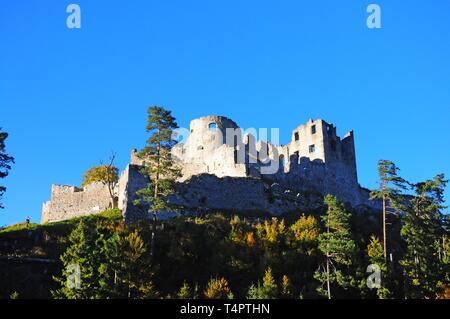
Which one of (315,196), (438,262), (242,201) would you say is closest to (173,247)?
(242,201)

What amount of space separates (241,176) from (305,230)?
12.9 m

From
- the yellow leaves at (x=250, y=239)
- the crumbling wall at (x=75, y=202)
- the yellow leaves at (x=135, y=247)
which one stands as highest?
the crumbling wall at (x=75, y=202)

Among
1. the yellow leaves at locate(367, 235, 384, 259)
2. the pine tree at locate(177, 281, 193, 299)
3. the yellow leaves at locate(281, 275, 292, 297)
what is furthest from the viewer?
the yellow leaves at locate(367, 235, 384, 259)

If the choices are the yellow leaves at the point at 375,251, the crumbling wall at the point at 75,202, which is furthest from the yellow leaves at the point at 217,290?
the crumbling wall at the point at 75,202

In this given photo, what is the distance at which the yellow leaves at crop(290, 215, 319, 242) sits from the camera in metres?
49.8

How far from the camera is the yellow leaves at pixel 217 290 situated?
1585 inches

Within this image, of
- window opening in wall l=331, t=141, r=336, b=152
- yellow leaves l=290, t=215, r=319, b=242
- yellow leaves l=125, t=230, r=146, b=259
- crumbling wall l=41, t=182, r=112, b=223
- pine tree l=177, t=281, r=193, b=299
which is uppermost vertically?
window opening in wall l=331, t=141, r=336, b=152

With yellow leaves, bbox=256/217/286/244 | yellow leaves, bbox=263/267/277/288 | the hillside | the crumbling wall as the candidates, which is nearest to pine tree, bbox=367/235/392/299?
the hillside

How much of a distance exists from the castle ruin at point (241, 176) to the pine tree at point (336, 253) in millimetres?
14452

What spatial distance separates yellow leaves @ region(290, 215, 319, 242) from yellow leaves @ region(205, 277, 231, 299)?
31.3ft

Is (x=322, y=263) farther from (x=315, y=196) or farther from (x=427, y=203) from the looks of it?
(x=315, y=196)

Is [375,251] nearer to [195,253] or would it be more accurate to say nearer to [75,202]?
[195,253]

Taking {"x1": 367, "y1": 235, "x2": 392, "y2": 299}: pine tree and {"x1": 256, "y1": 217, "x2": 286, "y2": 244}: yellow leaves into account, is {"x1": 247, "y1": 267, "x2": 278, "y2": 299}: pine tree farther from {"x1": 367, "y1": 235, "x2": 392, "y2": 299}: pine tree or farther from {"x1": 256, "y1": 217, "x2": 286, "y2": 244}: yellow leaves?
{"x1": 367, "y1": 235, "x2": 392, "y2": 299}: pine tree

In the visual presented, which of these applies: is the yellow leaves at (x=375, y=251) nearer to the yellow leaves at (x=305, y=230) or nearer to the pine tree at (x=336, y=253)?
the pine tree at (x=336, y=253)
